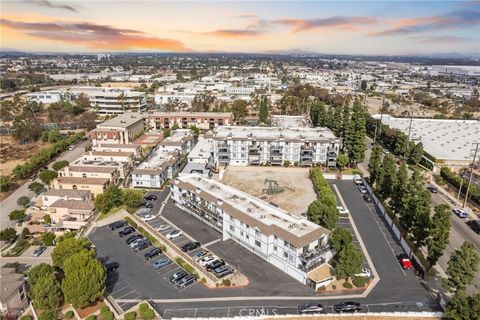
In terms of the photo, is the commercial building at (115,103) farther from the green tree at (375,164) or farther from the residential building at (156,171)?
the green tree at (375,164)

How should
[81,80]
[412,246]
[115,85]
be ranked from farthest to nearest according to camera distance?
[81,80], [115,85], [412,246]

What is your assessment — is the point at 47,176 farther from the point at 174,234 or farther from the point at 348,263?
the point at 348,263

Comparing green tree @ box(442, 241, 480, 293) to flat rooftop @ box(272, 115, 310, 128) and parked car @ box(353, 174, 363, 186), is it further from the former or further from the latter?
flat rooftop @ box(272, 115, 310, 128)

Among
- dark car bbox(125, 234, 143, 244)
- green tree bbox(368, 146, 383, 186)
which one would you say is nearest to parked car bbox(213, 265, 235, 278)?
dark car bbox(125, 234, 143, 244)

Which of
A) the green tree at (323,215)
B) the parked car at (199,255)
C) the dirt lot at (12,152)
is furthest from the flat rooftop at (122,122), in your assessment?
the green tree at (323,215)

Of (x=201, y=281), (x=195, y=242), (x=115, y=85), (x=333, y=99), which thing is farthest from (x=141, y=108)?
(x=201, y=281)

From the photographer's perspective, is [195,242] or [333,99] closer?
[195,242]

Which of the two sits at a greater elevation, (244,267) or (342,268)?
(342,268)

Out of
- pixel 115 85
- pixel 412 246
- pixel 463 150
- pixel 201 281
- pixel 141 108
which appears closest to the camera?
pixel 201 281

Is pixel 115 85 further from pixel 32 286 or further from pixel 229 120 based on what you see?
pixel 32 286
